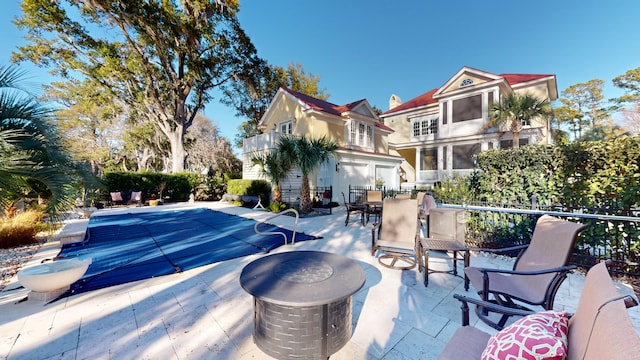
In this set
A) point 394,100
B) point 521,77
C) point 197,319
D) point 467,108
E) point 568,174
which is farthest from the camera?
point 394,100

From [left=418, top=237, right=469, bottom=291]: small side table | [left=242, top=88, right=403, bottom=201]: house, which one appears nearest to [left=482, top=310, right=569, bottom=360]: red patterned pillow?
[left=418, top=237, right=469, bottom=291]: small side table

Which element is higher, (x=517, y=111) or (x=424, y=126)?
(x=424, y=126)

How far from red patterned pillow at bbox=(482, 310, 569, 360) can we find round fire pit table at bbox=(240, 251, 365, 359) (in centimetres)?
109

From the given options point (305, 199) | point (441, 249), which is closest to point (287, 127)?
point (305, 199)

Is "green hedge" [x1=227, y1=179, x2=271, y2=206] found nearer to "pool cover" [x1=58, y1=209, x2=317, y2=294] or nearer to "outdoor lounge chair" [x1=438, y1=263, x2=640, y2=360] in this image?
"pool cover" [x1=58, y1=209, x2=317, y2=294]

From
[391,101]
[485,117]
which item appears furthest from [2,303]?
[391,101]

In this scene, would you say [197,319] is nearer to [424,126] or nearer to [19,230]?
[19,230]

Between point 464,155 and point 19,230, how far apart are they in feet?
67.9

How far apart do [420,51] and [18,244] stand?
2449cm

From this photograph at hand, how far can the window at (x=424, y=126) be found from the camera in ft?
61.0

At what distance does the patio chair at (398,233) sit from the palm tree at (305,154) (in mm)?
6510

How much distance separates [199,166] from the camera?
80.5ft

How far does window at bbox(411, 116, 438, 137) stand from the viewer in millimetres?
18594

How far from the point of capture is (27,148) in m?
3.26
